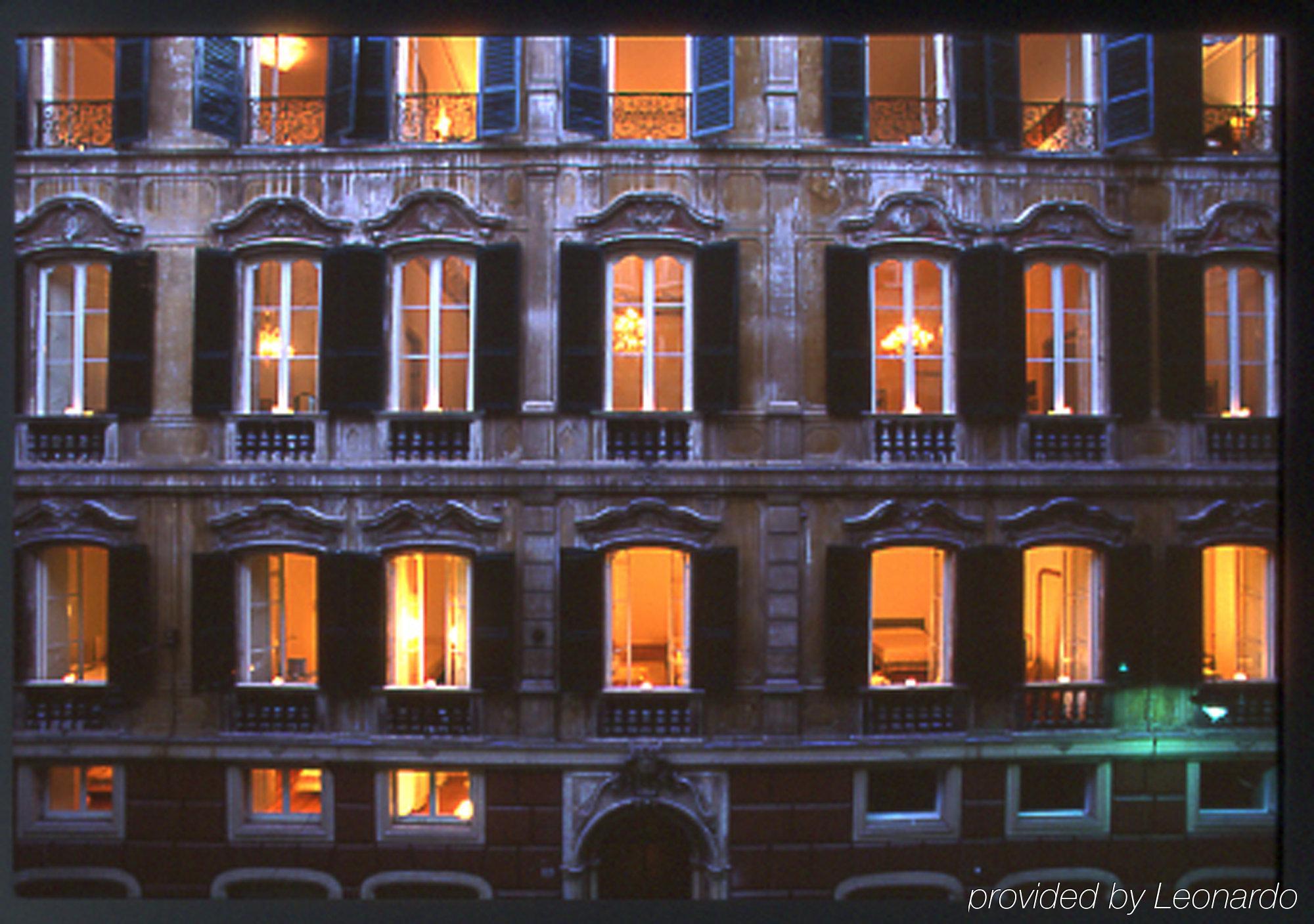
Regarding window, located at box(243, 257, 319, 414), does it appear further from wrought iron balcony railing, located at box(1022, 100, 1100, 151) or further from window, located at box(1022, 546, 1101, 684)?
window, located at box(1022, 546, 1101, 684)

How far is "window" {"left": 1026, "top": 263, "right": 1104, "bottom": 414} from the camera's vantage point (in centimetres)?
558

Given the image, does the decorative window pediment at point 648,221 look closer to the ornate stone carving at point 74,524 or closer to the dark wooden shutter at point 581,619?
the dark wooden shutter at point 581,619

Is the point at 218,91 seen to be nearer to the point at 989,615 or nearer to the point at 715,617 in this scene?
the point at 715,617

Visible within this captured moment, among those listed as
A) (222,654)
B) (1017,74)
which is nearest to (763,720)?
(222,654)

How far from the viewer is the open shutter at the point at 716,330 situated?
5301 mm

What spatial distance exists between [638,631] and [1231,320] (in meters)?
5.23

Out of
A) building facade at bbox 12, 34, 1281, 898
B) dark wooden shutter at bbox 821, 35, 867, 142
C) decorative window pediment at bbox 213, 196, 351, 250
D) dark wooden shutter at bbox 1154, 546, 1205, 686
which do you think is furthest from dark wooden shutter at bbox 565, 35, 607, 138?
dark wooden shutter at bbox 1154, 546, 1205, 686

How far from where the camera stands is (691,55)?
217 inches

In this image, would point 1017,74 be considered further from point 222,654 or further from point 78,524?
point 78,524

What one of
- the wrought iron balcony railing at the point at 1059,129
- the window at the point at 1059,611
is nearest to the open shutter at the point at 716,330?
the wrought iron balcony railing at the point at 1059,129

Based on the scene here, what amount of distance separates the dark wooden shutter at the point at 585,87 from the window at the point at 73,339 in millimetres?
3896

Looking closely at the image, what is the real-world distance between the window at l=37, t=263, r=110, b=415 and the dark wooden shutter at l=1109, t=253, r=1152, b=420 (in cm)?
778

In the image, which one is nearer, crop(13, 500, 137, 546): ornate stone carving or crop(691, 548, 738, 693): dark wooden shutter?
crop(691, 548, 738, 693): dark wooden shutter

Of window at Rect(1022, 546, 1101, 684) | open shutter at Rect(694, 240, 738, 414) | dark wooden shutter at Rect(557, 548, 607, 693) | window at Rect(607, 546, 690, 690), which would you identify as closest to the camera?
dark wooden shutter at Rect(557, 548, 607, 693)
